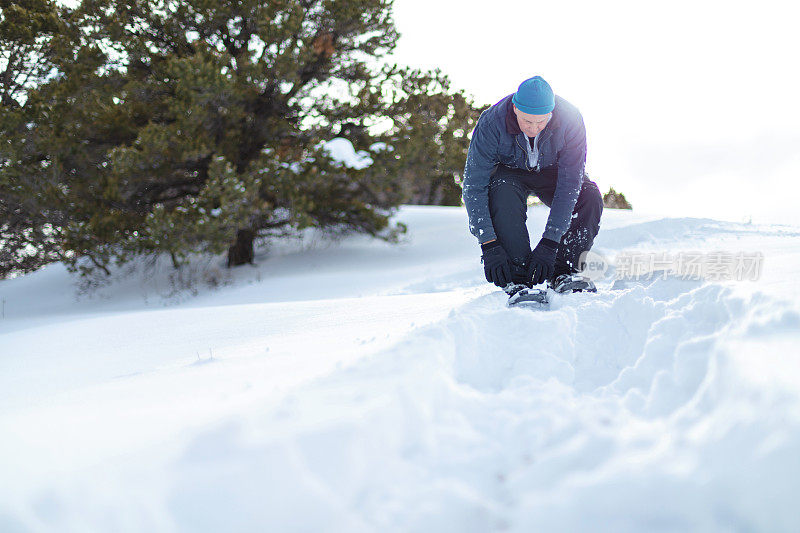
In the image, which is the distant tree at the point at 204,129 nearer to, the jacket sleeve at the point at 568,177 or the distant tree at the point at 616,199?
the jacket sleeve at the point at 568,177

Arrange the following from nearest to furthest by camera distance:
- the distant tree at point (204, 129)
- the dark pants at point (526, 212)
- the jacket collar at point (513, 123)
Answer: the jacket collar at point (513, 123) → the dark pants at point (526, 212) → the distant tree at point (204, 129)

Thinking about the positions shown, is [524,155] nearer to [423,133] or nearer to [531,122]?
[531,122]

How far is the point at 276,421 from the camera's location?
1.25 meters

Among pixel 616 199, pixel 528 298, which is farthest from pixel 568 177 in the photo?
pixel 616 199

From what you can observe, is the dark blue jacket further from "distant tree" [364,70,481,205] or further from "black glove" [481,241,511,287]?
"distant tree" [364,70,481,205]

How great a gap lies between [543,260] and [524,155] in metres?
0.55

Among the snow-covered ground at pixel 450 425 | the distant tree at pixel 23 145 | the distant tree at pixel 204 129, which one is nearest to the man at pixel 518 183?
the snow-covered ground at pixel 450 425

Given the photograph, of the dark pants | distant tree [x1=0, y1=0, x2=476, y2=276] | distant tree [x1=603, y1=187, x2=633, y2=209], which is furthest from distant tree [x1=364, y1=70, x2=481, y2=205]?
distant tree [x1=603, y1=187, x2=633, y2=209]

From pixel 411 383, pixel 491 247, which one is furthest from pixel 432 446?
pixel 491 247

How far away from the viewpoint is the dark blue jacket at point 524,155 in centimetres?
241

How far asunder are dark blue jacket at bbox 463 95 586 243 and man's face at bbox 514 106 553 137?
0.17ft

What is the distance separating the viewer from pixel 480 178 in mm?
2471

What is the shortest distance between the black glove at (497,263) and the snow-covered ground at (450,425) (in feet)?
0.55

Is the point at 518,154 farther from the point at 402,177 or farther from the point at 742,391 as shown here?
the point at 402,177
